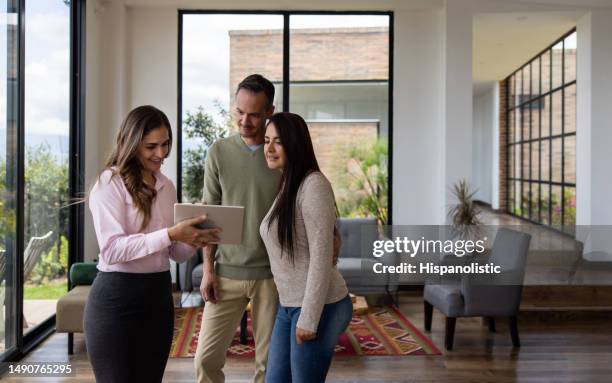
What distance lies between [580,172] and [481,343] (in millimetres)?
3125

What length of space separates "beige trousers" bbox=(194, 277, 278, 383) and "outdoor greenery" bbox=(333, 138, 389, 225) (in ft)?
15.2

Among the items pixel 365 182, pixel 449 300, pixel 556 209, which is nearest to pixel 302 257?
pixel 449 300

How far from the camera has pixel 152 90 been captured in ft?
22.5

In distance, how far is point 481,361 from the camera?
426 cm

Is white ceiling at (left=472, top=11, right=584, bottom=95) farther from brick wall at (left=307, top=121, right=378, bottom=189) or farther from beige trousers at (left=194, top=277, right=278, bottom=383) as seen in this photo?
beige trousers at (left=194, top=277, right=278, bottom=383)

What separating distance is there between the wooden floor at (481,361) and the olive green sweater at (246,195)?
1663 mm

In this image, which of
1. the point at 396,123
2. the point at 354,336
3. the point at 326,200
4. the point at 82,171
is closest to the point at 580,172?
→ the point at 396,123

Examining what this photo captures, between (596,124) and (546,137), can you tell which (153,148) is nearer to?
(596,124)

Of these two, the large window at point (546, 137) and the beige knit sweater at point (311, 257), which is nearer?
the beige knit sweater at point (311, 257)

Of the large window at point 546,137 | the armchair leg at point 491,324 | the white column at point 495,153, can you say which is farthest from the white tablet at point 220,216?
→ the white column at point 495,153

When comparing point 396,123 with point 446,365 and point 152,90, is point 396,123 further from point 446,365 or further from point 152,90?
point 446,365

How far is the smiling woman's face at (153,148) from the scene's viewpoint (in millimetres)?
1896

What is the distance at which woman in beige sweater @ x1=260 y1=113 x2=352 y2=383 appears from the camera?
192 cm

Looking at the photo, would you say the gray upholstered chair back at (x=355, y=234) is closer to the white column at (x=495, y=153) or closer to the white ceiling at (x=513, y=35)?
the white ceiling at (x=513, y=35)
